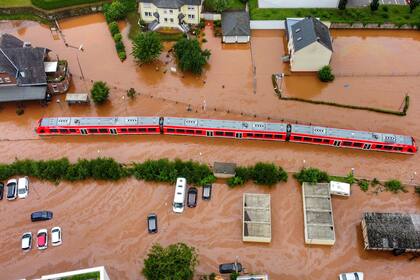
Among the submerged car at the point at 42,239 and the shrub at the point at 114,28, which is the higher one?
the shrub at the point at 114,28

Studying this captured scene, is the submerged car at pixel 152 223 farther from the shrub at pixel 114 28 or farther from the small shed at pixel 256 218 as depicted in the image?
the shrub at pixel 114 28

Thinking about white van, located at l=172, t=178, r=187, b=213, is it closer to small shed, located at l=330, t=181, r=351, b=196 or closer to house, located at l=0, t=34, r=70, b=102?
small shed, located at l=330, t=181, r=351, b=196

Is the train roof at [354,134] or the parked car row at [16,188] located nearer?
the parked car row at [16,188]

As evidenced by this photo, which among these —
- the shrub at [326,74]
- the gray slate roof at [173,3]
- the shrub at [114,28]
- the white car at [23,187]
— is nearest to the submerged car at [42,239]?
the white car at [23,187]

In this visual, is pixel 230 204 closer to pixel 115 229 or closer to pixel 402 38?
pixel 115 229

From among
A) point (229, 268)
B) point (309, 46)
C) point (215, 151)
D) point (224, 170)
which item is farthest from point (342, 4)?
point (229, 268)

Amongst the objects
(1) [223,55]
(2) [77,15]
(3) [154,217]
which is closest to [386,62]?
(1) [223,55]

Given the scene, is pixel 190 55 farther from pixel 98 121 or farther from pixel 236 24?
pixel 98 121
